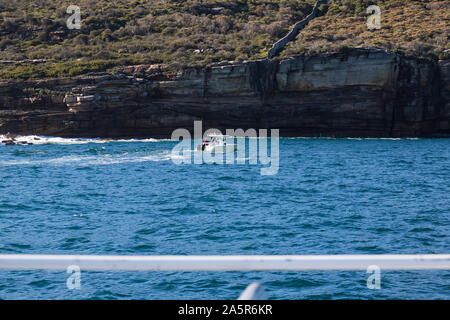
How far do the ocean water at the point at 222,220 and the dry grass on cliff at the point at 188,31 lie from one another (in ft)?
109

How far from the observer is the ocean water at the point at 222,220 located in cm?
1147

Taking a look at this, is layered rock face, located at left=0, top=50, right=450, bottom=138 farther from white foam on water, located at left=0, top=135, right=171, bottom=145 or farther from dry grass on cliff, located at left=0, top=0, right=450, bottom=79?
dry grass on cliff, located at left=0, top=0, right=450, bottom=79

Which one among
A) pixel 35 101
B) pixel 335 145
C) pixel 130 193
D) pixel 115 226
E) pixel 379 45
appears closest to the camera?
pixel 115 226

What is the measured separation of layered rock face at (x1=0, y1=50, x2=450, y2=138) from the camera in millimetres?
61312

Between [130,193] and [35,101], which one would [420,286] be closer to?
[130,193]

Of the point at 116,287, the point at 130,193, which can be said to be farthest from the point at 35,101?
the point at 116,287

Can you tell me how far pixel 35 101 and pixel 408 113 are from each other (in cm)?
4356

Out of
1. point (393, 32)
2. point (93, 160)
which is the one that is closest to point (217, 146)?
point (93, 160)

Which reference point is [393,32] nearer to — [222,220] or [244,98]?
[244,98]

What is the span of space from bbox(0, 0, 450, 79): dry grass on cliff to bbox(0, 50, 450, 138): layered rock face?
2.87 metres

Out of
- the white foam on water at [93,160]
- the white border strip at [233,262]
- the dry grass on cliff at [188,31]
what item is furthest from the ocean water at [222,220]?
the dry grass on cliff at [188,31]

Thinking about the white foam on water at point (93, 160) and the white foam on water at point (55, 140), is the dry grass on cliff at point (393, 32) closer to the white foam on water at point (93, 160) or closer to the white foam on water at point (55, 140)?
the white foam on water at point (55, 140)

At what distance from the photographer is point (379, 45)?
67250mm

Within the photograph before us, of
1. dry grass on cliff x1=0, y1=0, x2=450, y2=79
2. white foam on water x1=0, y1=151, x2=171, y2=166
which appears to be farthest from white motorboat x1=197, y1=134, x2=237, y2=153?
dry grass on cliff x1=0, y1=0, x2=450, y2=79
